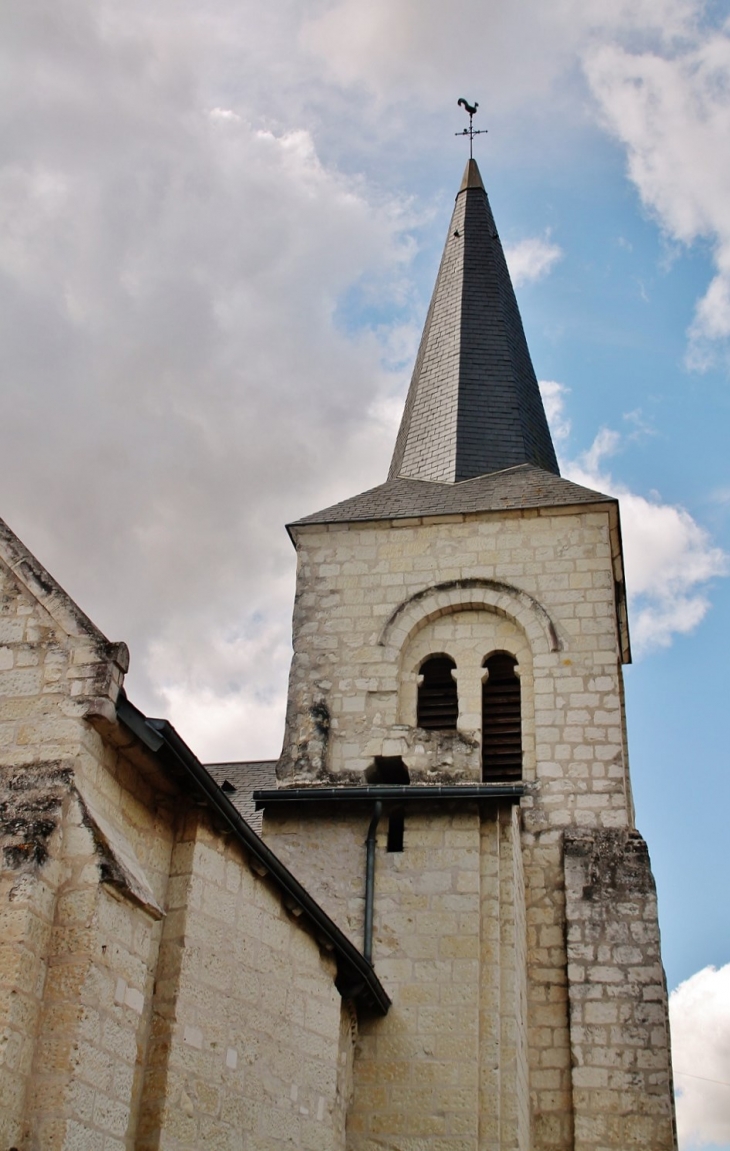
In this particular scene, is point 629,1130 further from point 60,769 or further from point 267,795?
point 60,769

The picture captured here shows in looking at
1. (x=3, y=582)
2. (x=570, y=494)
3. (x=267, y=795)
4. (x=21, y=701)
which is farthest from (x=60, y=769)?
(x=570, y=494)

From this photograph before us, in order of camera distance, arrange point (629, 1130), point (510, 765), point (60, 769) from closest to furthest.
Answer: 1. point (60, 769)
2. point (629, 1130)
3. point (510, 765)

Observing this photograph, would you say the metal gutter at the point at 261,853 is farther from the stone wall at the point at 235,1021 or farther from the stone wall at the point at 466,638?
the stone wall at the point at 466,638

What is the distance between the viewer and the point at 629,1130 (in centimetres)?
963

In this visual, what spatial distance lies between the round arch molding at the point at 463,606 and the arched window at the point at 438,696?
1.32ft

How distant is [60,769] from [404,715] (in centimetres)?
678

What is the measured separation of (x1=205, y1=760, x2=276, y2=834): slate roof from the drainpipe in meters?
2.50

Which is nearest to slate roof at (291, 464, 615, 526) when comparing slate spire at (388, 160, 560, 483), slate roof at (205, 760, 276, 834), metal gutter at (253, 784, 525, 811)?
slate spire at (388, 160, 560, 483)

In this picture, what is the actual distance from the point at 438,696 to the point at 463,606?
1021 millimetres

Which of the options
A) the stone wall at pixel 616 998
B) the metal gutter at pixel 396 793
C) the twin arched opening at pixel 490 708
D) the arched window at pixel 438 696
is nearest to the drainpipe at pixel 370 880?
the metal gutter at pixel 396 793

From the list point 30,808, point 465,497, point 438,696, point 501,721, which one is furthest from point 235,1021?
point 465,497

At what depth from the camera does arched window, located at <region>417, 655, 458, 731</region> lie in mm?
12672

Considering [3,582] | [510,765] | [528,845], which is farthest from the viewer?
[510,765]

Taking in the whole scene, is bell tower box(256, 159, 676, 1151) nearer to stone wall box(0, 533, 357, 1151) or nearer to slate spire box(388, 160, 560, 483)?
slate spire box(388, 160, 560, 483)
